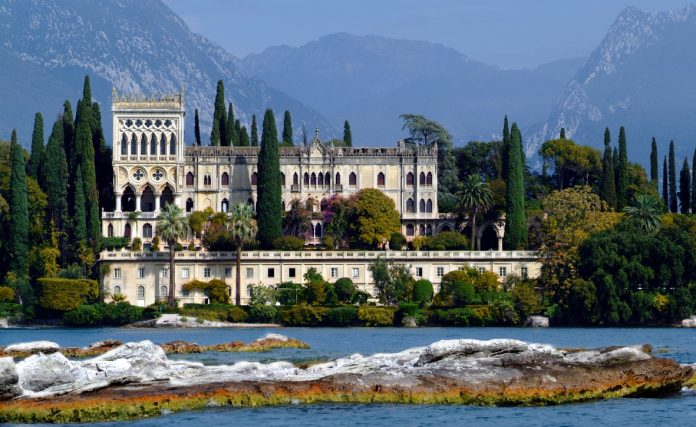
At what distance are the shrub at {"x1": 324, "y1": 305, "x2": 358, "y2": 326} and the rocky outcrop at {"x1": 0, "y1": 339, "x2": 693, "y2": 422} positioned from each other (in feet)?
142

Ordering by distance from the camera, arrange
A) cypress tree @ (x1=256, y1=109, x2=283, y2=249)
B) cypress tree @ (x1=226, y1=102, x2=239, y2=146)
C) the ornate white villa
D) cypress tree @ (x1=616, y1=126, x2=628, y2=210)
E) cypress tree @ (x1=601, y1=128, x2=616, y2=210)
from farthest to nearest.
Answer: cypress tree @ (x1=226, y1=102, x2=239, y2=146), the ornate white villa, cypress tree @ (x1=616, y1=126, x2=628, y2=210), cypress tree @ (x1=601, y1=128, x2=616, y2=210), cypress tree @ (x1=256, y1=109, x2=283, y2=249)

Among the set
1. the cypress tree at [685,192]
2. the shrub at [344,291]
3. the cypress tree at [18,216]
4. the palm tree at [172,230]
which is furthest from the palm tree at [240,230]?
the cypress tree at [685,192]

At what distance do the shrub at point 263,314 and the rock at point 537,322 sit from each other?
13.6 metres

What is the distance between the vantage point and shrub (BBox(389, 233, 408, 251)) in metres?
102

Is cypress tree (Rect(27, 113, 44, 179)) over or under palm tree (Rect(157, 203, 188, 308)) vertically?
over

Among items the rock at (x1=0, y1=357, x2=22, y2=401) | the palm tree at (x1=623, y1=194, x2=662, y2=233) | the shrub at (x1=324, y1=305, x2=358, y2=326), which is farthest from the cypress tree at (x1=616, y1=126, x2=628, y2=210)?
the rock at (x1=0, y1=357, x2=22, y2=401)

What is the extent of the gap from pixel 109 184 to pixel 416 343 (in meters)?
45.4

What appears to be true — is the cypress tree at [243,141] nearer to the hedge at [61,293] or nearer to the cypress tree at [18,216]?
the cypress tree at [18,216]

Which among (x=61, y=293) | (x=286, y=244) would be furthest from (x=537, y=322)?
(x=61, y=293)

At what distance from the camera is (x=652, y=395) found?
42125mm

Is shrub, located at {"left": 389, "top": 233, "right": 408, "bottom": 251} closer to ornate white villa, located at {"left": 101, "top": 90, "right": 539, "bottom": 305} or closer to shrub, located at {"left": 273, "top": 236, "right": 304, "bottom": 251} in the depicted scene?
ornate white villa, located at {"left": 101, "top": 90, "right": 539, "bottom": 305}

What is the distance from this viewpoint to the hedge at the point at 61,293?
89438 millimetres

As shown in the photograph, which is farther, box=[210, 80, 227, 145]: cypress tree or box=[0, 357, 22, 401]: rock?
box=[210, 80, 227, 145]: cypress tree

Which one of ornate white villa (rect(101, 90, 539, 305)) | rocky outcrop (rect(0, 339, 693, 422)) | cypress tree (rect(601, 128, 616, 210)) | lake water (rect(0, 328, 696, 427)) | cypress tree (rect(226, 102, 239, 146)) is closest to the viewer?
lake water (rect(0, 328, 696, 427))
